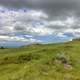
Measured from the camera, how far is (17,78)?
183 ft

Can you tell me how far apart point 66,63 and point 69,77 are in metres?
12.4

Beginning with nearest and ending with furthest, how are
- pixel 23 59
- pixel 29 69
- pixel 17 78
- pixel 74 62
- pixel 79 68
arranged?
pixel 17 78 < pixel 29 69 < pixel 79 68 < pixel 74 62 < pixel 23 59

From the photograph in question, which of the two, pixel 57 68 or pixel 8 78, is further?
pixel 57 68

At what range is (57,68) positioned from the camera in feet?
216

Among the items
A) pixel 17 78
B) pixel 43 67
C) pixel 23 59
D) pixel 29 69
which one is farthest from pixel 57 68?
pixel 23 59

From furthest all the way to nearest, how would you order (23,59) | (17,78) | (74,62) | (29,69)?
(23,59) < (74,62) < (29,69) < (17,78)

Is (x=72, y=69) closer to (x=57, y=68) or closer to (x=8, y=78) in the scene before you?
(x=57, y=68)

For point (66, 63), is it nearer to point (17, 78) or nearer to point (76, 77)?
point (76, 77)

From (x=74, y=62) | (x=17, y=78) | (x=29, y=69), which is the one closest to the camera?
(x=17, y=78)

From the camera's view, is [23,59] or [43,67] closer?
[43,67]

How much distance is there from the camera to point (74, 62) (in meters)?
73.4

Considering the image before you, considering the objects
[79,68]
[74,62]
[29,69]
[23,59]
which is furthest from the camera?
[23,59]

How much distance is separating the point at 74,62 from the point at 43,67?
1359 cm

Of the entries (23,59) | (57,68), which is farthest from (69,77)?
(23,59)
